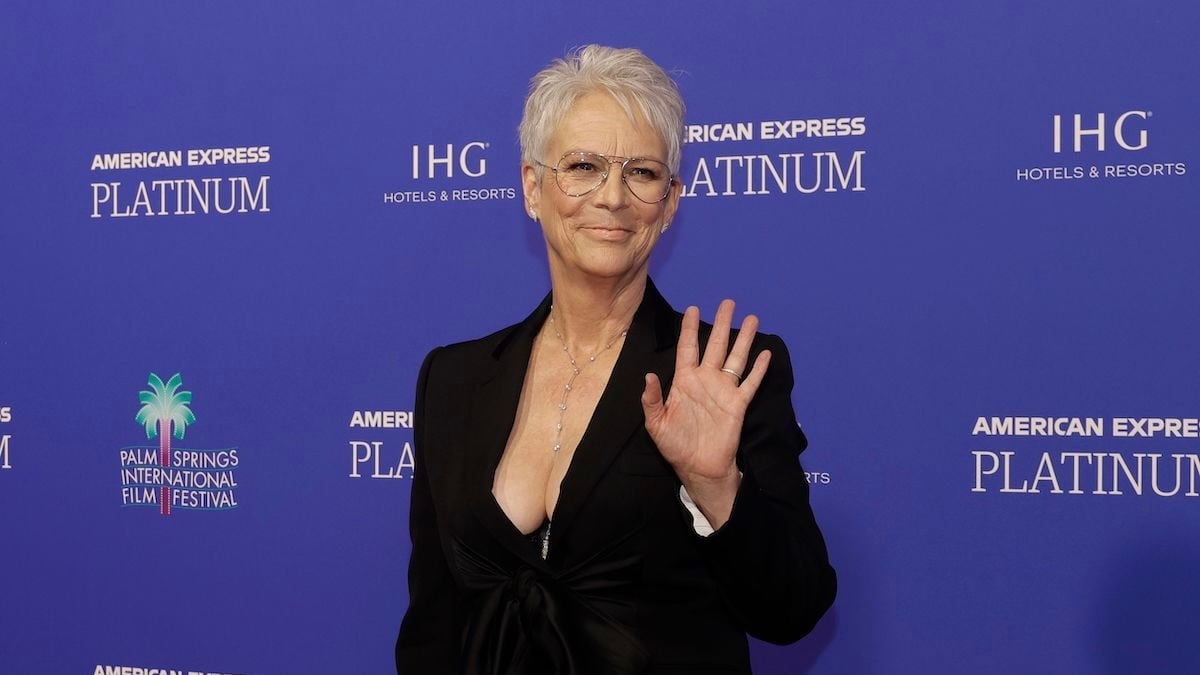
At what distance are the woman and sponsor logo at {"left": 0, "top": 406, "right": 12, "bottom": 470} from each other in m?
1.89

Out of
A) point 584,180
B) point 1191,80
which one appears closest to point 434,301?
point 584,180

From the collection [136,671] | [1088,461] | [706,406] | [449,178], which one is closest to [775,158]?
[449,178]

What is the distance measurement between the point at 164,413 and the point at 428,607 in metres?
1.54

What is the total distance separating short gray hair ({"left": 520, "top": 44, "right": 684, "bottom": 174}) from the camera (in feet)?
5.60

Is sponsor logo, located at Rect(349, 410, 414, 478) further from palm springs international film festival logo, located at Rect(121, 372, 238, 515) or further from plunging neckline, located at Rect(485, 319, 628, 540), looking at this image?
plunging neckline, located at Rect(485, 319, 628, 540)

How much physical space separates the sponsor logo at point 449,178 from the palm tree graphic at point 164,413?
780 millimetres

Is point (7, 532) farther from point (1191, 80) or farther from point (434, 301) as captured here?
point (1191, 80)

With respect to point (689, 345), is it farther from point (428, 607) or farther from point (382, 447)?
point (382, 447)

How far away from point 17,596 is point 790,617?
8.36 feet

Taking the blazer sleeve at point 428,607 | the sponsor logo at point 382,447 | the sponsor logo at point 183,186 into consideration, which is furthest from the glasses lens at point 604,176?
the sponsor logo at point 183,186

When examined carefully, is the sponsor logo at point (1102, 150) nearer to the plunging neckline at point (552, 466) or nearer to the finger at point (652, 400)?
the plunging neckline at point (552, 466)

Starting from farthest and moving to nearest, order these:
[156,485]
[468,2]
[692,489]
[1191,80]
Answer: [156,485]
[468,2]
[1191,80]
[692,489]

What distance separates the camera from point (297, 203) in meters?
2.95

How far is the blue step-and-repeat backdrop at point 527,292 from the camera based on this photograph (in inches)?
92.2
